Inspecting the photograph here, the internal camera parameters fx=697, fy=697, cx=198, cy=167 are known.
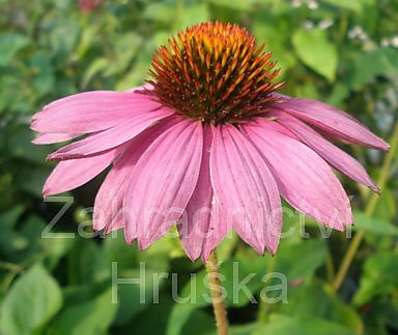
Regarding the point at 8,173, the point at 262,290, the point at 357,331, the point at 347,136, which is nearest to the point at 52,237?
the point at 8,173

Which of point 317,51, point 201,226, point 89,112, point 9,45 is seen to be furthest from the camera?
point 9,45

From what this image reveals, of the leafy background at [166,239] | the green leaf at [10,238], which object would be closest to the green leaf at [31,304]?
the leafy background at [166,239]

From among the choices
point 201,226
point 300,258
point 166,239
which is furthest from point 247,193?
point 300,258

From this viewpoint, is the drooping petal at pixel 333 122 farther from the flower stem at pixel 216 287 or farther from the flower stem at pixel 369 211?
the flower stem at pixel 369 211

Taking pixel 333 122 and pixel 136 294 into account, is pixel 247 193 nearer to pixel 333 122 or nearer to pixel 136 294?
pixel 333 122

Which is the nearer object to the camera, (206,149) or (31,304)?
(206,149)

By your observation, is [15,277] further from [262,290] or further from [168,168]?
[168,168]


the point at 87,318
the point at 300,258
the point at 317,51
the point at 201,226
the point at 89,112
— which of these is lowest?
the point at 87,318
